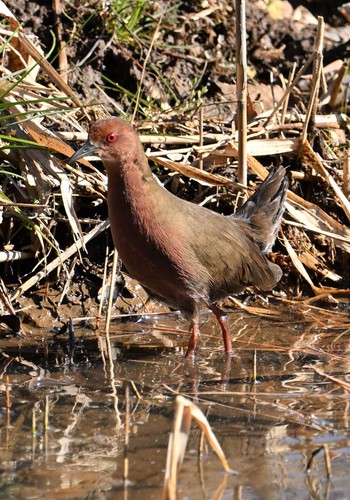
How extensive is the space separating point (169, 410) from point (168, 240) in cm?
107

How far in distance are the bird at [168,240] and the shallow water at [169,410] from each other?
14.2 inches

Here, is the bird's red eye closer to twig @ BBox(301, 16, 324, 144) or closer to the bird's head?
the bird's head

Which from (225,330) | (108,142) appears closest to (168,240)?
(108,142)

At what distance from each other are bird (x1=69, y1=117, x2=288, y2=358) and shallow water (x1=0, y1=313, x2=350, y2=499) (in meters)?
0.36

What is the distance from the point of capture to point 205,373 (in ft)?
16.3

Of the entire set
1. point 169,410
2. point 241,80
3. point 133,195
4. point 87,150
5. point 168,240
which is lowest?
point 169,410

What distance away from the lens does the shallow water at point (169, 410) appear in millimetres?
3461

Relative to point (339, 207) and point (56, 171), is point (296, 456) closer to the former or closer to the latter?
point (56, 171)

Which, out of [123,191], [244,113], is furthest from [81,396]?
[244,113]

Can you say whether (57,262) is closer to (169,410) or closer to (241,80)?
(241,80)

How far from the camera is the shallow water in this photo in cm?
346

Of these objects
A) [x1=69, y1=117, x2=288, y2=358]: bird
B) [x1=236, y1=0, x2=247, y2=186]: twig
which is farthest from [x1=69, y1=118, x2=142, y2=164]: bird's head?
[x1=236, y1=0, x2=247, y2=186]: twig

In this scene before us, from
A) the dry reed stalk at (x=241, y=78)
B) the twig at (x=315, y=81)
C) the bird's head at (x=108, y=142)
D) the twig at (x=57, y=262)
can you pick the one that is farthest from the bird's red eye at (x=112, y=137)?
the twig at (x=315, y=81)

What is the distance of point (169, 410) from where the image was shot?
426 centimetres
